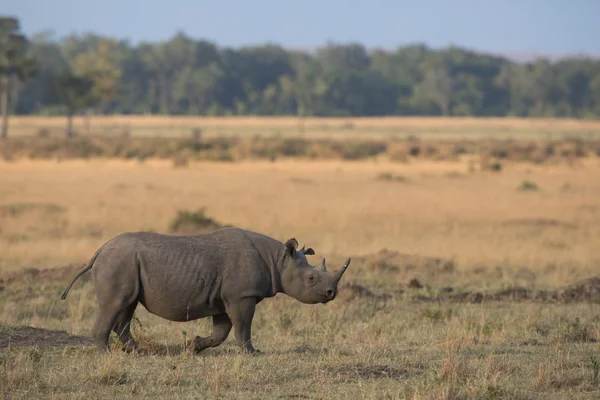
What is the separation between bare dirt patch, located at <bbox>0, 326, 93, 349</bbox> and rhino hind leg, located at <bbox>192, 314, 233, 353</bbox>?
4.16 ft

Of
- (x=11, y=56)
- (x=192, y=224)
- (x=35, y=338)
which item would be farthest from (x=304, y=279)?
(x=11, y=56)

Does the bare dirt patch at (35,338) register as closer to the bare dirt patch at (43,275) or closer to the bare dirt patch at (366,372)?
the bare dirt patch at (366,372)

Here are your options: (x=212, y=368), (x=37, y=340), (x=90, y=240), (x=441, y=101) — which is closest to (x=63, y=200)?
(x=90, y=240)

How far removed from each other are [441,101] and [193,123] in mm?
36751

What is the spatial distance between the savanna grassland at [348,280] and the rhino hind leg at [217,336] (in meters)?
0.14

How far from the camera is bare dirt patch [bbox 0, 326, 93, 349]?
10031mm

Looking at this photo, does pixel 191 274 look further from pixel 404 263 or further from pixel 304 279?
pixel 404 263

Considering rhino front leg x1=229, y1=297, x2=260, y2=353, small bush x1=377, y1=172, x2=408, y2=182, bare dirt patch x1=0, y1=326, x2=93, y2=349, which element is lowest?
small bush x1=377, y1=172, x2=408, y2=182

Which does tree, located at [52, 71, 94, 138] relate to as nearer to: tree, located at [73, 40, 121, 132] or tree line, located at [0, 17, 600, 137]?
tree, located at [73, 40, 121, 132]

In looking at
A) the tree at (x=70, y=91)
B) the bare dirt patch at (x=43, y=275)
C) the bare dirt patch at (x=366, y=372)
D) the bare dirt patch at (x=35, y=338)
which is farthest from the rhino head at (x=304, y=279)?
the tree at (x=70, y=91)

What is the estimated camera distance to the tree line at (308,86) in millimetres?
120375

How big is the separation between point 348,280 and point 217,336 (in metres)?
6.34

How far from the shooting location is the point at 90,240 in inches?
818

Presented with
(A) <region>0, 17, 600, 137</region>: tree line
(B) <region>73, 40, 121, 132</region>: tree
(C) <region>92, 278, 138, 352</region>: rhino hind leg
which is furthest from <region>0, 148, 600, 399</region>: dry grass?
(A) <region>0, 17, 600, 137</region>: tree line
